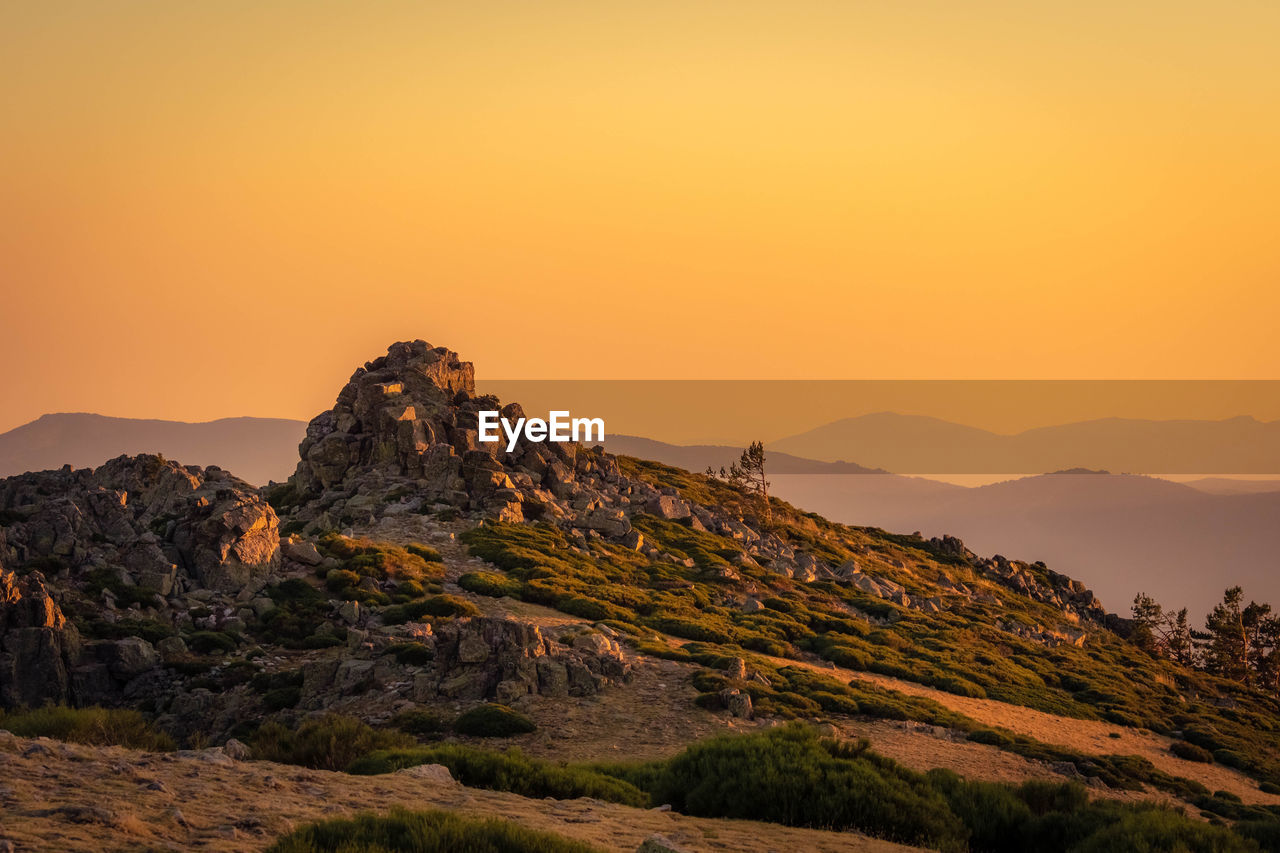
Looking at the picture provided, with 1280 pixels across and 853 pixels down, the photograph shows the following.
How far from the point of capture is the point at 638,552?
237 feet

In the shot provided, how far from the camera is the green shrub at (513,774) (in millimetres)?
21719

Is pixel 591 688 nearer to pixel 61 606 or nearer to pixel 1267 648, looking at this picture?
pixel 61 606

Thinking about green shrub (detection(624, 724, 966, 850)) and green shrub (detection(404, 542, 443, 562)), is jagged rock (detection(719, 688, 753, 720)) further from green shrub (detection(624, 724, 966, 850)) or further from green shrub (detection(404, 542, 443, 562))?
green shrub (detection(404, 542, 443, 562))

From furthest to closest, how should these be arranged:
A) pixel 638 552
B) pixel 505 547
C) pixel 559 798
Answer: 1. pixel 638 552
2. pixel 505 547
3. pixel 559 798

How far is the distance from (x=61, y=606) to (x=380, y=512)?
26.4 metres

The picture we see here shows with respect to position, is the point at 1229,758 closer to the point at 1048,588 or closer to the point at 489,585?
the point at 489,585

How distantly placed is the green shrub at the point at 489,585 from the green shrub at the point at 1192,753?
36055mm

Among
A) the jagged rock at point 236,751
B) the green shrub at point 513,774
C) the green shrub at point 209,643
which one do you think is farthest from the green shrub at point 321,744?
the green shrub at point 209,643

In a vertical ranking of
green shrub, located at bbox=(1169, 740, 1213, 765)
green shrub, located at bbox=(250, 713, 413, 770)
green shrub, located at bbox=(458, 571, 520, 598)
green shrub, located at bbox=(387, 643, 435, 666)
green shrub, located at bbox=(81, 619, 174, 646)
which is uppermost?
green shrub, located at bbox=(458, 571, 520, 598)


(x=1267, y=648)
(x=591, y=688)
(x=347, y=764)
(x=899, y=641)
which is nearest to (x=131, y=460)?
(x=591, y=688)

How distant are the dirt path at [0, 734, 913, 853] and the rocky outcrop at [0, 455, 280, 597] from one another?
2786cm

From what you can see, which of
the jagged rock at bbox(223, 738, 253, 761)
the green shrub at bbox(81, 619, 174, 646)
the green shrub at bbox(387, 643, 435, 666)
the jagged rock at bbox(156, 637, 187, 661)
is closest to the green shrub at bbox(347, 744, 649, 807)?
the jagged rock at bbox(223, 738, 253, 761)

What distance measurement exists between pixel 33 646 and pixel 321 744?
50.5 feet

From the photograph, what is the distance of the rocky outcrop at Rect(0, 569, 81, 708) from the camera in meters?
33.4
